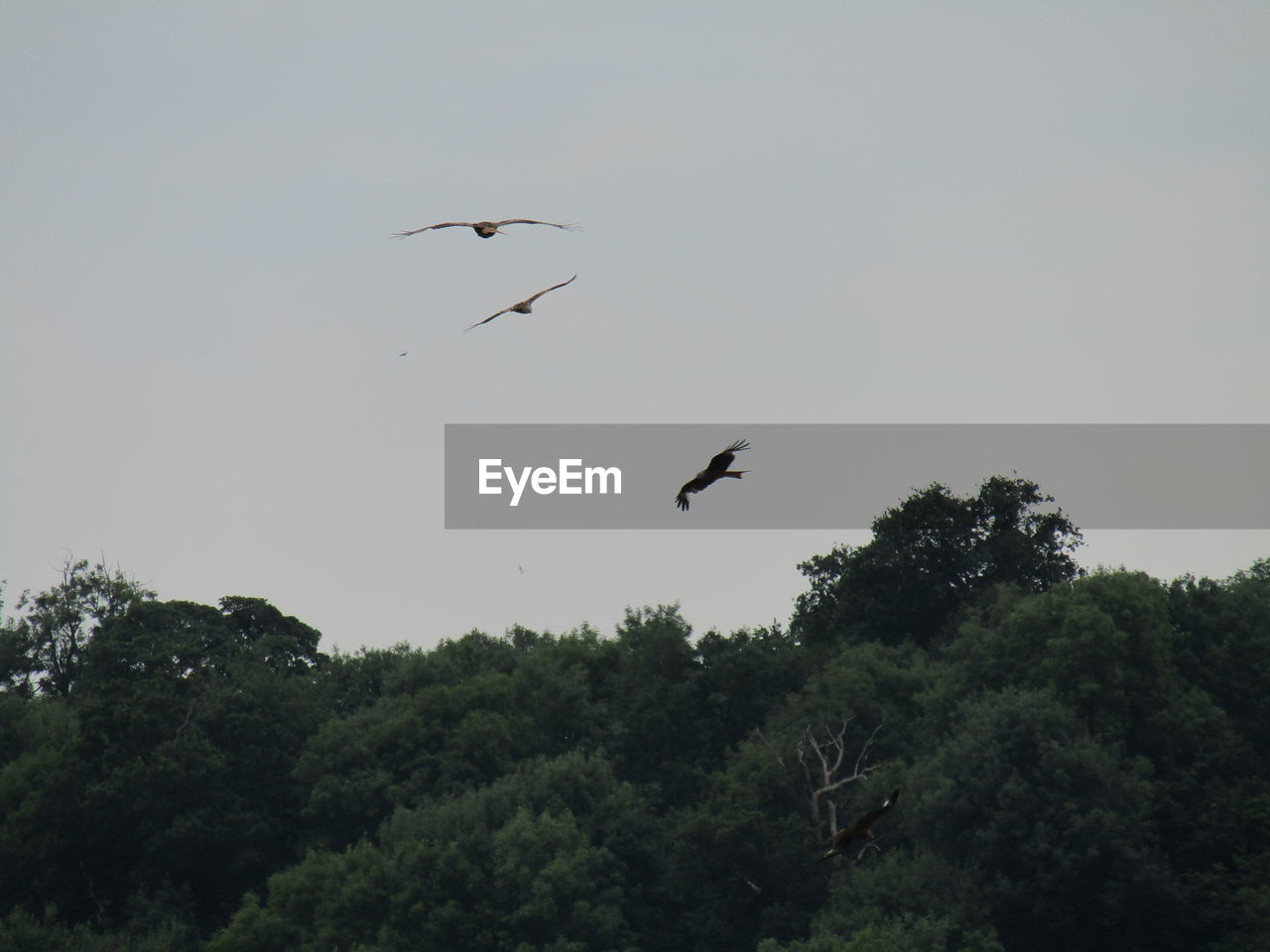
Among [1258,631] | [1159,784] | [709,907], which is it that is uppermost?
[1258,631]

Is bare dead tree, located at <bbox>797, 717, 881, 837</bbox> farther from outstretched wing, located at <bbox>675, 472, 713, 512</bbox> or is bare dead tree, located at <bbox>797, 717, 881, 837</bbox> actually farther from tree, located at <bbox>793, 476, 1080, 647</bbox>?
outstretched wing, located at <bbox>675, 472, 713, 512</bbox>

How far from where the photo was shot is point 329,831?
75312 millimetres

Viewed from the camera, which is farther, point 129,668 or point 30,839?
point 129,668

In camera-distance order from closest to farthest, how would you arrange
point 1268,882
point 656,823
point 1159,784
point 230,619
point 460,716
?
1. point 1268,882
2. point 1159,784
3. point 656,823
4. point 460,716
5. point 230,619

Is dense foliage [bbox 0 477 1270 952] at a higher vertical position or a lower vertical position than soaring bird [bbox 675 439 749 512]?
lower

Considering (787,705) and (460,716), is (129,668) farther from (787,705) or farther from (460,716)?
(787,705)

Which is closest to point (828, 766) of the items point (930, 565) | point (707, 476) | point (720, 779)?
point (720, 779)

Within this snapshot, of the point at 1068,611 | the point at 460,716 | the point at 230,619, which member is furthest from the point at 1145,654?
the point at 230,619

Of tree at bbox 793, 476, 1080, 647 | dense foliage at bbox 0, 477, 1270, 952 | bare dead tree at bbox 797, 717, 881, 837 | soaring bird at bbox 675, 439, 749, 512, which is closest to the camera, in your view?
soaring bird at bbox 675, 439, 749, 512

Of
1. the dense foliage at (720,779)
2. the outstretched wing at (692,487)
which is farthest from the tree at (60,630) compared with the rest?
the outstretched wing at (692,487)

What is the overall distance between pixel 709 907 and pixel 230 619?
1513 inches

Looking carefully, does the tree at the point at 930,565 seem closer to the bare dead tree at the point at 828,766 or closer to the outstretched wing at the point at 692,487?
the bare dead tree at the point at 828,766

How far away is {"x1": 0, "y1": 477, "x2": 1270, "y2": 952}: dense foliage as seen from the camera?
61.9 metres

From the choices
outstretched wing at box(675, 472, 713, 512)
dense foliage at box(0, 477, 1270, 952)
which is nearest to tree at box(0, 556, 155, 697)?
dense foliage at box(0, 477, 1270, 952)
